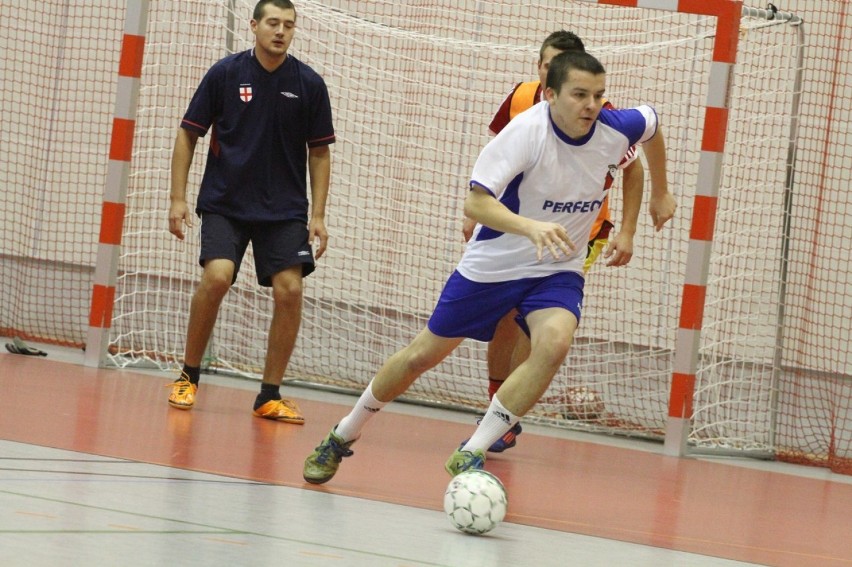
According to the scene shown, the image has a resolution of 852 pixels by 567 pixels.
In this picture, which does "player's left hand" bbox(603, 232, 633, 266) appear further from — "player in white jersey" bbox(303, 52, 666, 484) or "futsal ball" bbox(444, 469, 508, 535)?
"futsal ball" bbox(444, 469, 508, 535)

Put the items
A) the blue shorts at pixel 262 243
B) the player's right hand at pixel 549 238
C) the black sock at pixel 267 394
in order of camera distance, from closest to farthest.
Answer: the player's right hand at pixel 549 238 < the blue shorts at pixel 262 243 < the black sock at pixel 267 394

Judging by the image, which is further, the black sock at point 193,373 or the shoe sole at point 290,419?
→ the black sock at point 193,373

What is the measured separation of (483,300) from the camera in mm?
4754

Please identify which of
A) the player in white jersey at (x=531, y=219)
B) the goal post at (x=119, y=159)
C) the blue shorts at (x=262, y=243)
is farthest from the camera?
the goal post at (x=119, y=159)

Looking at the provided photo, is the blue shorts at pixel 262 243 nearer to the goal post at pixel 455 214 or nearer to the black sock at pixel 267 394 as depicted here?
the black sock at pixel 267 394

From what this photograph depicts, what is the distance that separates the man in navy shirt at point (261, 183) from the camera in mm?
6539

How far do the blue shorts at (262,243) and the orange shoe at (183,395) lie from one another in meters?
0.60

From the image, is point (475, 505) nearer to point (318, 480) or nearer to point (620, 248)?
point (318, 480)

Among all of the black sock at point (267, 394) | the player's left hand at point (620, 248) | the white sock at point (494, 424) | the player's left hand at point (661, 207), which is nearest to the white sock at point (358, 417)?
the white sock at point (494, 424)

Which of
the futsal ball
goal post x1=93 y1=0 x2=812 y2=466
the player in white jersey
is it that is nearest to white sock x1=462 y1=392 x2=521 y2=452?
the player in white jersey

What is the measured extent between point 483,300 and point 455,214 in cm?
394

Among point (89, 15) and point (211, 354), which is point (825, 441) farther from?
point (89, 15)

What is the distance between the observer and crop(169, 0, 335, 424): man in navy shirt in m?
6.54

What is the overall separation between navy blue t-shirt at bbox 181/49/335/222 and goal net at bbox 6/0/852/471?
66.0 inches
